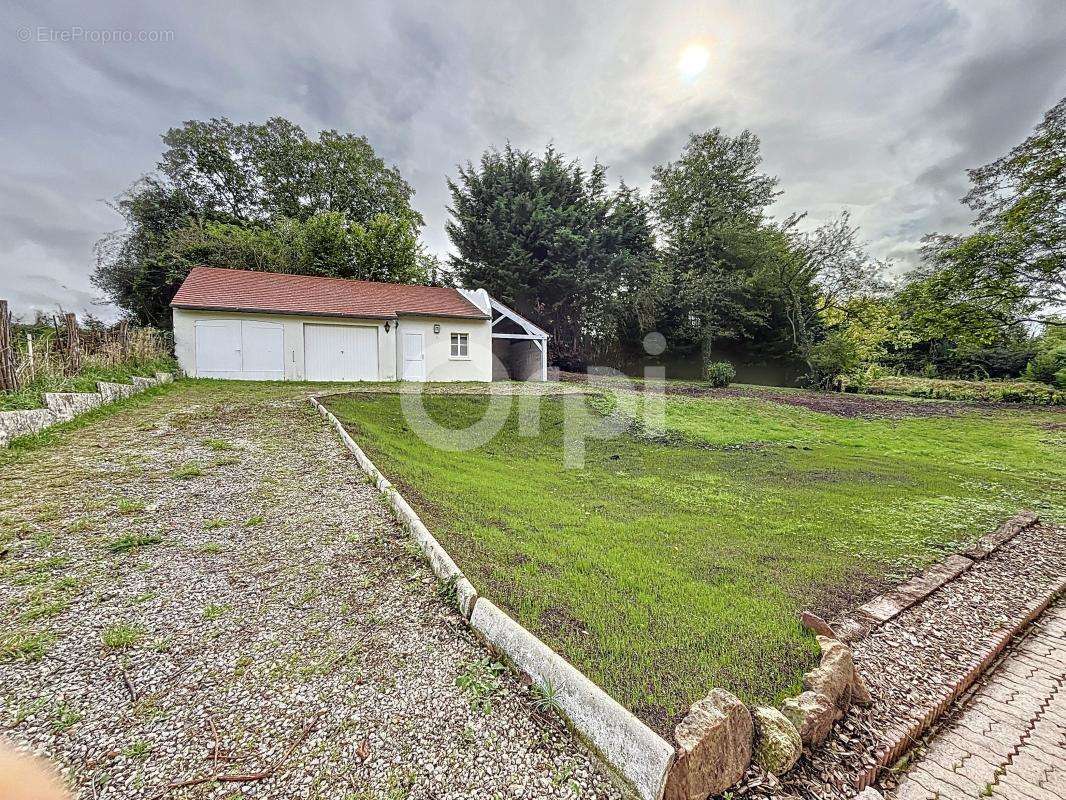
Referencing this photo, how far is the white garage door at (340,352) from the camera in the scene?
43.6ft

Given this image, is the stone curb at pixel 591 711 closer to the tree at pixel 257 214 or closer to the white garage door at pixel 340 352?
the white garage door at pixel 340 352

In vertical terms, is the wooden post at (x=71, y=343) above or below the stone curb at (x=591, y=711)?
above

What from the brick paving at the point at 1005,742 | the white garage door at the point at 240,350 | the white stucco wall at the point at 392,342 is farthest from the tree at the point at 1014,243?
the white garage door at the point at 240,350

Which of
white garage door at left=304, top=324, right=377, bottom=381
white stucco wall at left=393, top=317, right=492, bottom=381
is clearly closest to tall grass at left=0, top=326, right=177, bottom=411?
white garage door at left=304, top=324, right=377, bottom=381

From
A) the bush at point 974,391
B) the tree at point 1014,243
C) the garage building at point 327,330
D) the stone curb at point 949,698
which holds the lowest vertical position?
the stone curb at point 949,698

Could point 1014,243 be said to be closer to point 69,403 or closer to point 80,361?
point 69,403

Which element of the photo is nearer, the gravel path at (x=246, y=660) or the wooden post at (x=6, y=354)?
the gravel path at (x=246, y=660)

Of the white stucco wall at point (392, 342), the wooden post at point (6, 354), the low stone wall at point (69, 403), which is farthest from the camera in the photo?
the white stucco wall at point (392, 342)

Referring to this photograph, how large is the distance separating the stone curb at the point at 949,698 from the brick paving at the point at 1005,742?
41mm

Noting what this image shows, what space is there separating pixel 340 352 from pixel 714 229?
66.9ft

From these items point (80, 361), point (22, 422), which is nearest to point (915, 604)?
point (22, 422)

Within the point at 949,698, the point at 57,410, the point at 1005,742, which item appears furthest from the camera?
the point at 57,410

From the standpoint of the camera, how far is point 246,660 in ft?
6.35
